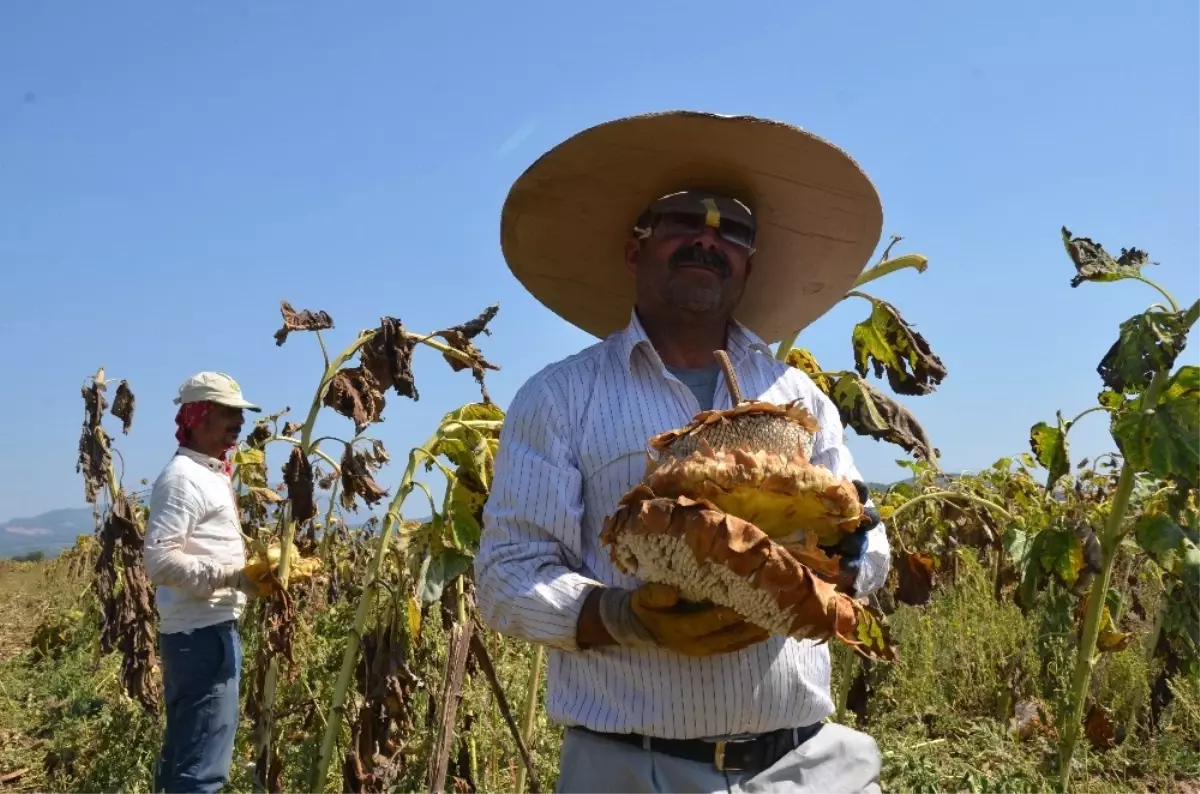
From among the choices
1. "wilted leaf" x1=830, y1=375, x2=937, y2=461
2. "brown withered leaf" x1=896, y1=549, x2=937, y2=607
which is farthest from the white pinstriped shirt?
"brown withered leaf" x1=896, y1=549, x2=937, y2=607

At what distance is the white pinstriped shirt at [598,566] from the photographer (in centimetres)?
162

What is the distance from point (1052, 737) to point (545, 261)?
387 cm

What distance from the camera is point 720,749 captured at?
5.40ft

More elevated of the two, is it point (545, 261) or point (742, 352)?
point (545, 261)

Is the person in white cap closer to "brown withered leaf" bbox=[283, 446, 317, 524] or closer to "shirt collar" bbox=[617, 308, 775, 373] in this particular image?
"brown withered leaf" bbox=[283, 446, 317, 524]

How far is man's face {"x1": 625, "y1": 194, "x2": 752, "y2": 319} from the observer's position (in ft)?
6.12

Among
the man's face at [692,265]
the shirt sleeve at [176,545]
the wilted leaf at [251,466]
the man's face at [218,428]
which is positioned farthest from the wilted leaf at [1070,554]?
the wilted leaf at [251,466]

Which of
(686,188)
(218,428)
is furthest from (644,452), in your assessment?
(218,428)

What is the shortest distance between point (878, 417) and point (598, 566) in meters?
1.75

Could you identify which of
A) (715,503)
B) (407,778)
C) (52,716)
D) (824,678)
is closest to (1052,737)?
(407,778)

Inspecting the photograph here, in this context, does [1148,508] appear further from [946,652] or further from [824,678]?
[824,678]

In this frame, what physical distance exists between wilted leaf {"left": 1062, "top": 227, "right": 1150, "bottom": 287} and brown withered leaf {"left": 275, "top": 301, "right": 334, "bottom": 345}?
254cm

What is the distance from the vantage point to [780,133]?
1.97m

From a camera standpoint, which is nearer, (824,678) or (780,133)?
(824,678)
